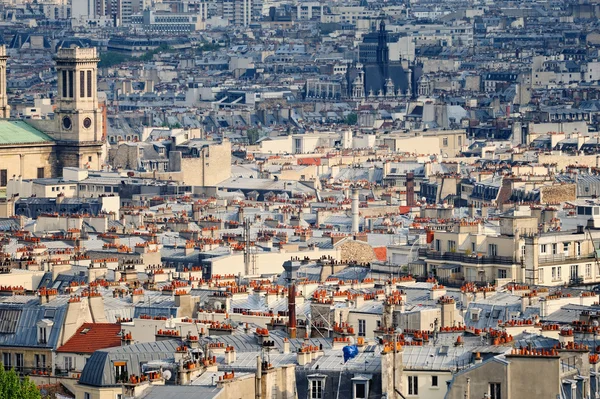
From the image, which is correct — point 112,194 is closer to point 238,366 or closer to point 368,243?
point 368,243

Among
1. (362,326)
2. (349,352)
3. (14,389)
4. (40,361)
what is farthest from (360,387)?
(362,326)

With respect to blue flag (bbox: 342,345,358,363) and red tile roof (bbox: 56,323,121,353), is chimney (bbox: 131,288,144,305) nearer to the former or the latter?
red tile roof (bbox: 56,323,121,353)

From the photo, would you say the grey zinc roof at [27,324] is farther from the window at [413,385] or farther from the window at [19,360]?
the window at [413,385]

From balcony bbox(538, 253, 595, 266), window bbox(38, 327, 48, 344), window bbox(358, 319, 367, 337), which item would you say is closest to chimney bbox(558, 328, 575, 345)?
window bbox(358, 319, 367, 337)

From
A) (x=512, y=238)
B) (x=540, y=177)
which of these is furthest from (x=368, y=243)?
(x=540, y=177)

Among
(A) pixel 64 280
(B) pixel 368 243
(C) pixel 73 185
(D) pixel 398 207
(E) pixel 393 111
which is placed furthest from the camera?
(E) pixel 393 111

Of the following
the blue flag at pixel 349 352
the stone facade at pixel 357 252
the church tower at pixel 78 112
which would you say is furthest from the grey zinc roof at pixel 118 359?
the church tower at pixel 78 112
